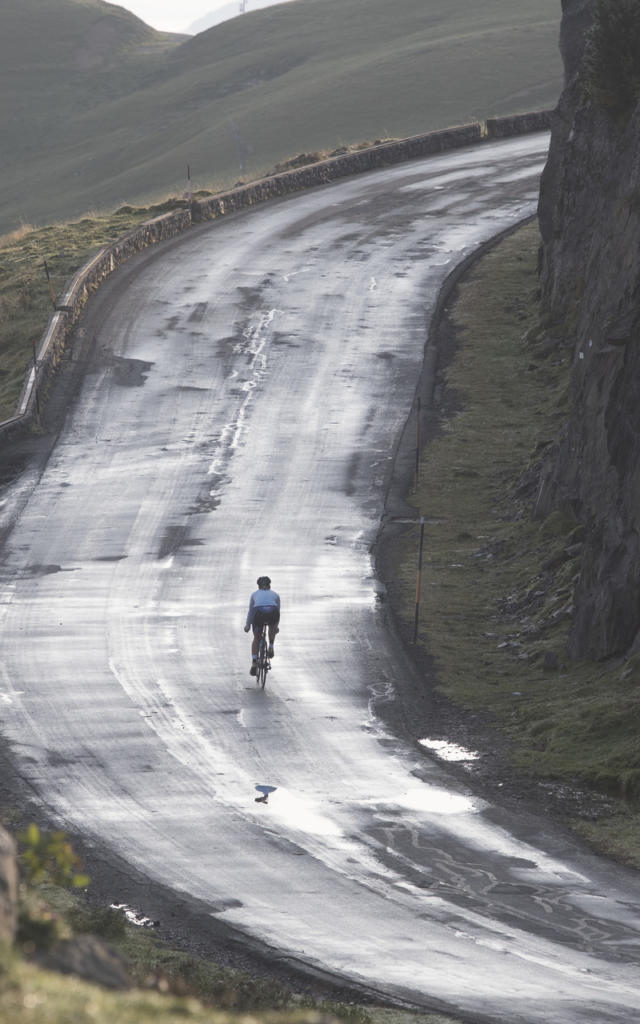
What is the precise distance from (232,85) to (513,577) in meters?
128

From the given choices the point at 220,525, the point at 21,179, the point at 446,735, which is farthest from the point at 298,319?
the point at 21,179

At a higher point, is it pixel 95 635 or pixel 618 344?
pixel 618 344

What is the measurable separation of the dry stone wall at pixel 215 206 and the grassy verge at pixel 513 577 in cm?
1000

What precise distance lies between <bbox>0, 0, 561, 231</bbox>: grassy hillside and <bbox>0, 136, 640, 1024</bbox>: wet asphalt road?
4898 cm

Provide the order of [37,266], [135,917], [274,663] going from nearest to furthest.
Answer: [135,917], [274,663], [37,266]

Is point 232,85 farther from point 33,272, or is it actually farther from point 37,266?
point 33,272

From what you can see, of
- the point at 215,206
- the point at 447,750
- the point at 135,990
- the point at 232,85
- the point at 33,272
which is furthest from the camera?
the point at 232,85

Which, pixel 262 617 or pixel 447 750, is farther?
pixel 262 617

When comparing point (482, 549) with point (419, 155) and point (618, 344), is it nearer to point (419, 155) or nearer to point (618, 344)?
A: point (618, 344)

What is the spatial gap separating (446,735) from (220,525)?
35.0 feet

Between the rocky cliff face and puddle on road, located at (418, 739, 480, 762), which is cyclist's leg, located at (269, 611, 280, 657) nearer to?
puddle on road, located at (418, 739, 480, 762)

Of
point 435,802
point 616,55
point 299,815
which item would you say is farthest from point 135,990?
point 616,55

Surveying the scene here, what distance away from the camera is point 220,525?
27906 mm

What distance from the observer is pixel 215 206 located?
184ft
